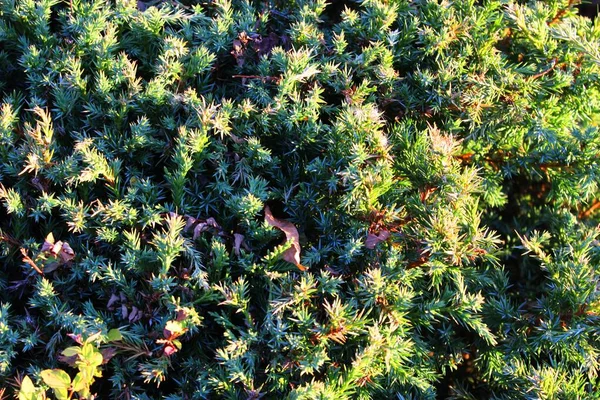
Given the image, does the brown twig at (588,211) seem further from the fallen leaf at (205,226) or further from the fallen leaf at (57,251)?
the fallen leaf at (57,251)

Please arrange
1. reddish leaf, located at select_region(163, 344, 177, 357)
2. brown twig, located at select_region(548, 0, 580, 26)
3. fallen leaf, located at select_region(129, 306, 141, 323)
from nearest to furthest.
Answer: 1. reddish leaf, located at select_region(163, 344, 177, 357)
2. fallen leaf, located at select_region(129, 306, 141, 323)
3. brown twig, located at select_region(548, 0, 580, 26)

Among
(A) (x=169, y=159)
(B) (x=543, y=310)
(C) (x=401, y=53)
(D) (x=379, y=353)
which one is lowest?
(B) (x=543, y=310)

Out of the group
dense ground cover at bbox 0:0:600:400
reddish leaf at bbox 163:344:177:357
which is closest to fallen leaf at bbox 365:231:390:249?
dense ground cover at bbox 0:0:600:400

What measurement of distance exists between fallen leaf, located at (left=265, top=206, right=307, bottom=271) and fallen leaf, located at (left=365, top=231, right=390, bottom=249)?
21 cm

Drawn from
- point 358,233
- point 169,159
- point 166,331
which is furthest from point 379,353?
point 169,159

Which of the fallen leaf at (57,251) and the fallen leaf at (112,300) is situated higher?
the fallen leaf at (57,251)

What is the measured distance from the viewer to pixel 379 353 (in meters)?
1.71

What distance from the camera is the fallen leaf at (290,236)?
177cm

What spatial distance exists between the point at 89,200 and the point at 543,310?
151 centimetres

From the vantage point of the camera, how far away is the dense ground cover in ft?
5.72

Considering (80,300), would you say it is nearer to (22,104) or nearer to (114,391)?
(114,391)

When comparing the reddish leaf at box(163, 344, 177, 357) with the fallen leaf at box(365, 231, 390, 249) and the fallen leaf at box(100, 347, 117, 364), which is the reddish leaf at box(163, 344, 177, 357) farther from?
the fallen leaf at box(365, 231, 390, 249)

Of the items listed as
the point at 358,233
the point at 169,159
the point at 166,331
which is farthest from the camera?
the point at 169,159

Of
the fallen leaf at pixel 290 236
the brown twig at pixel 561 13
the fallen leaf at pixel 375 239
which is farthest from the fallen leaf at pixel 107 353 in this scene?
the brown twig at pixel 561 13
